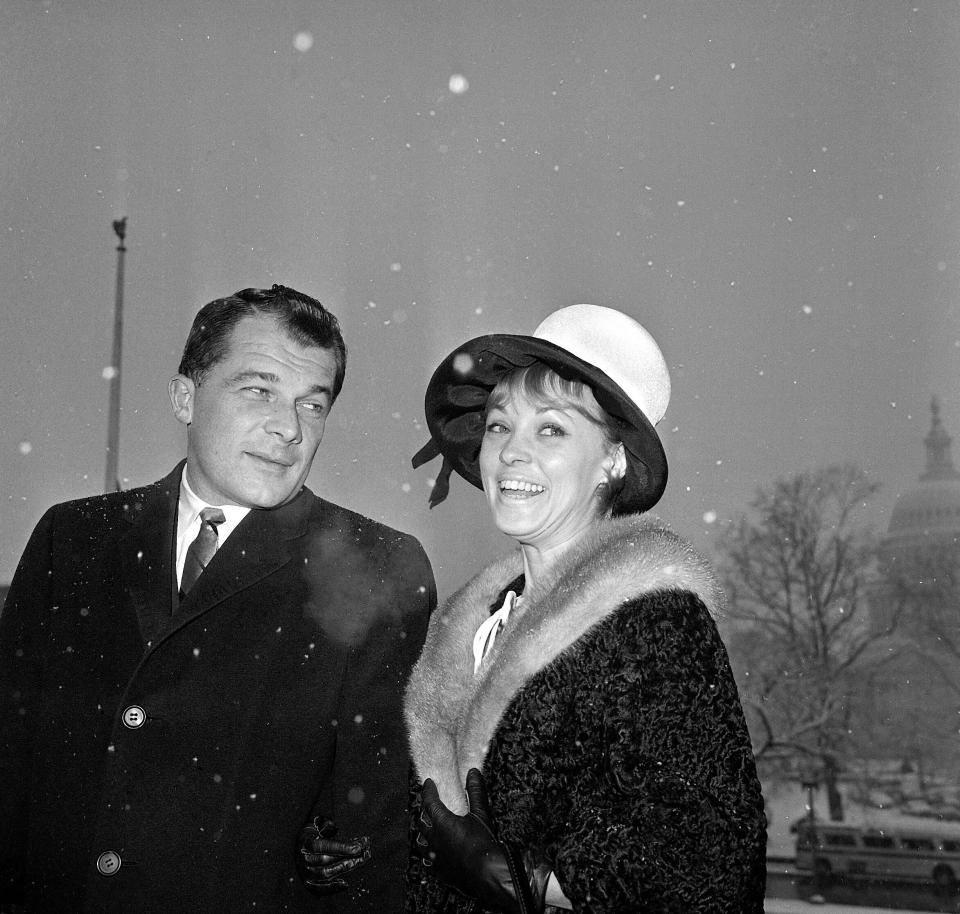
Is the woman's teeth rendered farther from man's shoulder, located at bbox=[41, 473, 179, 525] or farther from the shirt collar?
man's shoulder, located at bbox=[41, 473, 179, 525]

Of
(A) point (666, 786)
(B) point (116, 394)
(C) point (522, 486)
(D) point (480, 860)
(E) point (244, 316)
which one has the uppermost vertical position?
(B) point (116, 394)

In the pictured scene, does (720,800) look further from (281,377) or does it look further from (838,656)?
(838,656)

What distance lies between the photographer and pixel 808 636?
15578 millimetres

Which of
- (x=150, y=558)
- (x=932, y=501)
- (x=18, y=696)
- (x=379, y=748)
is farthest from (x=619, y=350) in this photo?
(x=932, y=501)

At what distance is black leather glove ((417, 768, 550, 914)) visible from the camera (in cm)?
167

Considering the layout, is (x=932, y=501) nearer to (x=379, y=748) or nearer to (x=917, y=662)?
(x=917, y=662)

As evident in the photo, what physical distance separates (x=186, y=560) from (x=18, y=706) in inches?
22.1

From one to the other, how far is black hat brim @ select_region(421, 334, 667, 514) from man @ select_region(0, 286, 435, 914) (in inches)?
12.0

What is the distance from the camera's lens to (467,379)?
2.34 meters

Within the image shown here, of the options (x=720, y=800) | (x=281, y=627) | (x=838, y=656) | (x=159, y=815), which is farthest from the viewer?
(x=838, y=656)

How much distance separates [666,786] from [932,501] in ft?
133

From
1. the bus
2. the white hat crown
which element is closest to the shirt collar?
the white hat crown

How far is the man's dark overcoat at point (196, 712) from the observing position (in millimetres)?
2123

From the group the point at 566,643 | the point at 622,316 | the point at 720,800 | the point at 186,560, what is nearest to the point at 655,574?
the point at 566,643
